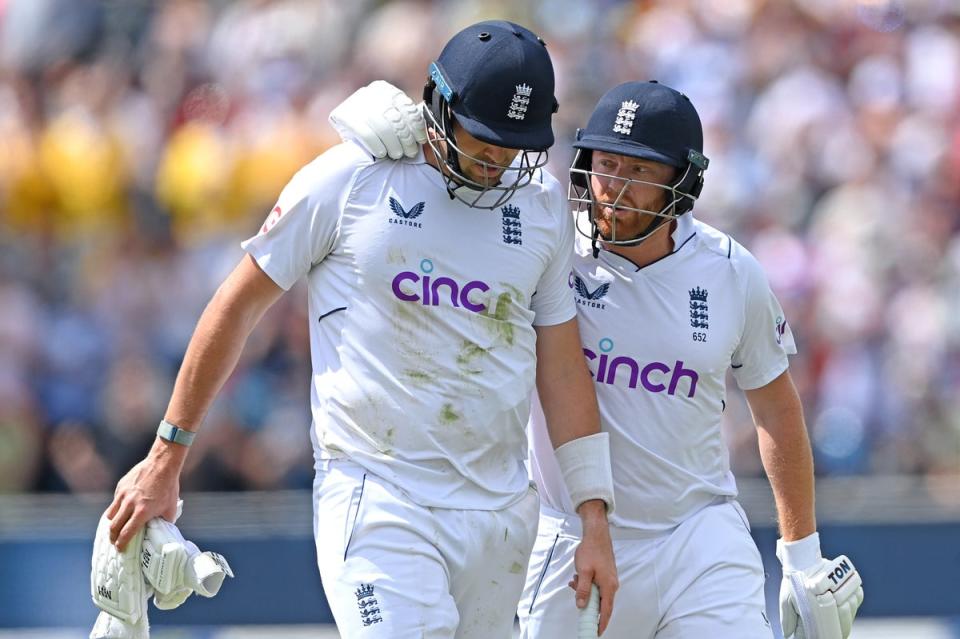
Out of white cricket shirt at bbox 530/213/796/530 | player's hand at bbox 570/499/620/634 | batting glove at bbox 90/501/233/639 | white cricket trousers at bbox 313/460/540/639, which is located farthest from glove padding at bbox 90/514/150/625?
white cricket shirt at bbox 530/213/796/530

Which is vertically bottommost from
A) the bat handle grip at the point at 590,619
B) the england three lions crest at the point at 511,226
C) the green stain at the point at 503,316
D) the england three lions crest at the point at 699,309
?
the bat handle grip at the point at 590,619

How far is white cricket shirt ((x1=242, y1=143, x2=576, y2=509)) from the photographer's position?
15.0 ft

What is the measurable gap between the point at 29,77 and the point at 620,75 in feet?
13.2

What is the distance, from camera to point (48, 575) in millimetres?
8352

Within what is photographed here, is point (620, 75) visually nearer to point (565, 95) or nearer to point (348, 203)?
point (565, 95)

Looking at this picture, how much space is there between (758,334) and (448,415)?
46.7 inches

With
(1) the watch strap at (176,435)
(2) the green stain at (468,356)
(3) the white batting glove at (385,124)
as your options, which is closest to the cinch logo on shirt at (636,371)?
(2) the green stain at (468,356)

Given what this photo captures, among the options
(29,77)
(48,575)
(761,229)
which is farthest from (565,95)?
(48,575)

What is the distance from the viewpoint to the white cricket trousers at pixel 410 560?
442 centimetres

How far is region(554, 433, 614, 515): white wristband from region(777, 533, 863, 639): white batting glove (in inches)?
34.9

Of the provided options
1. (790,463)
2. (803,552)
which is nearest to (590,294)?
(790,463)

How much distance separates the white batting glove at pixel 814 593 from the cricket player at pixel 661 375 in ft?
0.83

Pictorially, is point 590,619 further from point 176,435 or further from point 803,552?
point 176,435

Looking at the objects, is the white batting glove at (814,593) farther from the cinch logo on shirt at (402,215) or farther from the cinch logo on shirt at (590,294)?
the cinch logo on shirt at (402,215)
